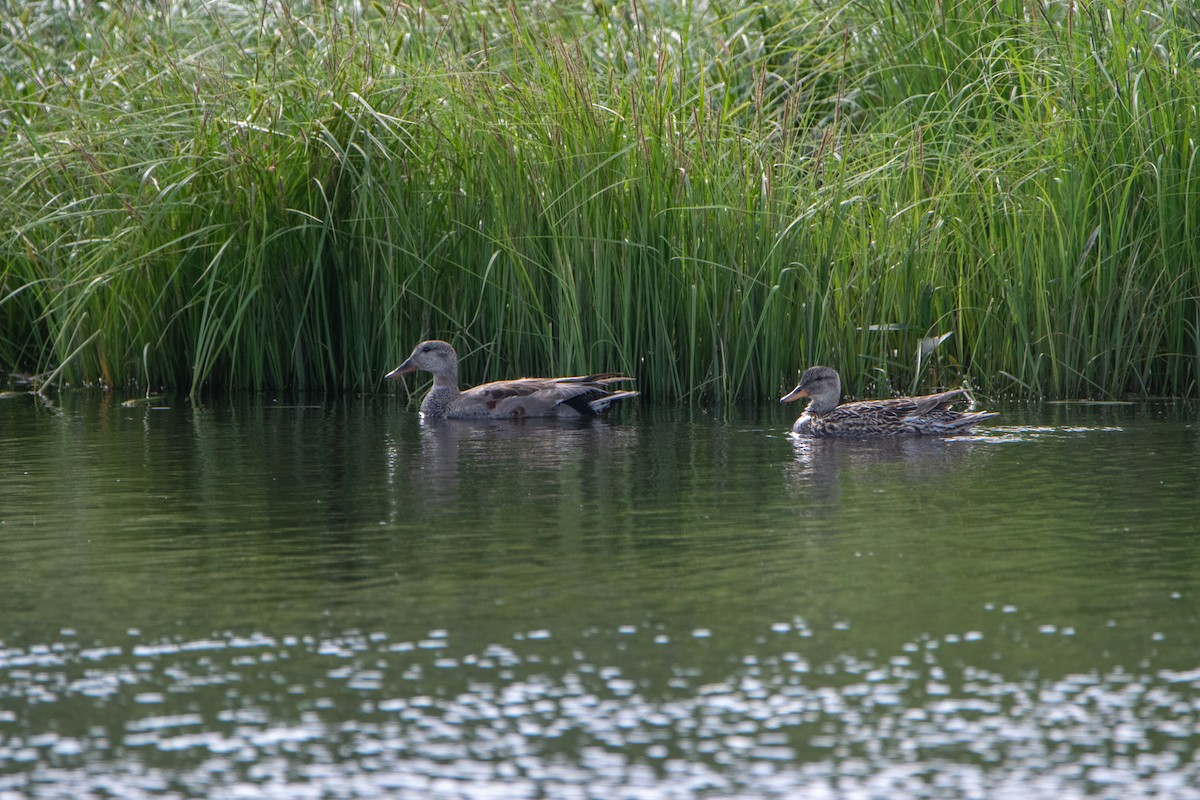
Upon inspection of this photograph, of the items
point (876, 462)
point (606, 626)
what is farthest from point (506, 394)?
point (606, 626)

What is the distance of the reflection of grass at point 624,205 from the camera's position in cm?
1109

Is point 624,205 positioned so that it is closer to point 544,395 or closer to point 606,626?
point 544,395

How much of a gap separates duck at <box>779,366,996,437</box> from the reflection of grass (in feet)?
4.14

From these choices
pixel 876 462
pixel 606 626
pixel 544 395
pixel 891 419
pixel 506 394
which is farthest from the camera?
pixel 506 394

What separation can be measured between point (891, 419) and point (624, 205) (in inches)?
91.4

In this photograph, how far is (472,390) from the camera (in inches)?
452

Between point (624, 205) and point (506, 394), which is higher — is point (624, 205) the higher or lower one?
the higher one

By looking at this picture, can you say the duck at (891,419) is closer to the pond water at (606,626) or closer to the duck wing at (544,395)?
the pond water at (606,626)

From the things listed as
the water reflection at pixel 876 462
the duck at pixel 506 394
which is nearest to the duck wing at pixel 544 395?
the duck at pixel 506 394

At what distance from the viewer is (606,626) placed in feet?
17.1

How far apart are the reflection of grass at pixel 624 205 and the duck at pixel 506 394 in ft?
1.06

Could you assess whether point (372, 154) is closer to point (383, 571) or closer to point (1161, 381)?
point (1161, 381)

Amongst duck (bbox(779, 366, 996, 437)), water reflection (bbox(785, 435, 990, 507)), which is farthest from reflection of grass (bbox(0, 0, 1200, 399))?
water reflection (bbox(785, 435, 990, 507))

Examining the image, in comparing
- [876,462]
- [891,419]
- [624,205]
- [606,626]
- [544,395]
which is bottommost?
[606,626]
